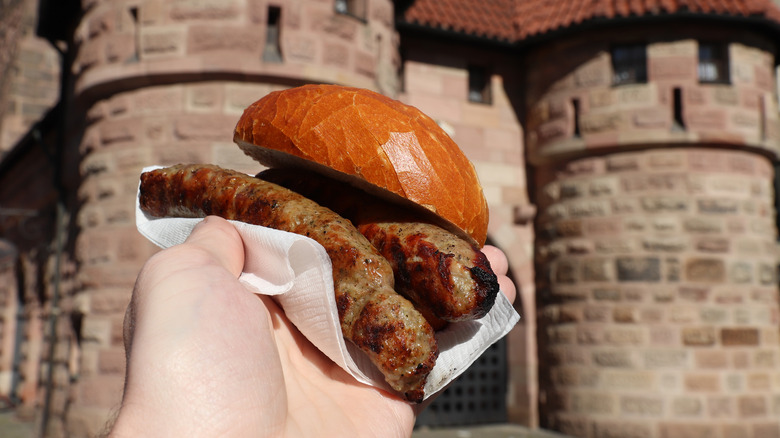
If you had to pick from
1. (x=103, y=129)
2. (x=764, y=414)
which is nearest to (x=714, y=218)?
(x=764, y=414)

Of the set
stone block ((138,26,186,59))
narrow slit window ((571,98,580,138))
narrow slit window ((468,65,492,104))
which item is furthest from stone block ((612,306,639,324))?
stone block ((138,26,186,59))

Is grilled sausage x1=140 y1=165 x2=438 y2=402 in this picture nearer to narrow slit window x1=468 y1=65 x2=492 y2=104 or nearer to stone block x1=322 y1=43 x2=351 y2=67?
stone block x1=322 y1=43 x2=351 y2=67

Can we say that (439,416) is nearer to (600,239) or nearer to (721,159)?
(600,239)

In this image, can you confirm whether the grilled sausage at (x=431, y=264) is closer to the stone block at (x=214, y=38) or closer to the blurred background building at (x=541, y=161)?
the blurred background building at (x=541, y=161)

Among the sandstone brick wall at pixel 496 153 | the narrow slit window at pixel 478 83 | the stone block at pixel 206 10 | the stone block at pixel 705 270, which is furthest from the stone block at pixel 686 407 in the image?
the stone block at pixel 206 10

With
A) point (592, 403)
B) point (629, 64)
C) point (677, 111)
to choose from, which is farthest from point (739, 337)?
point (629, 64)
